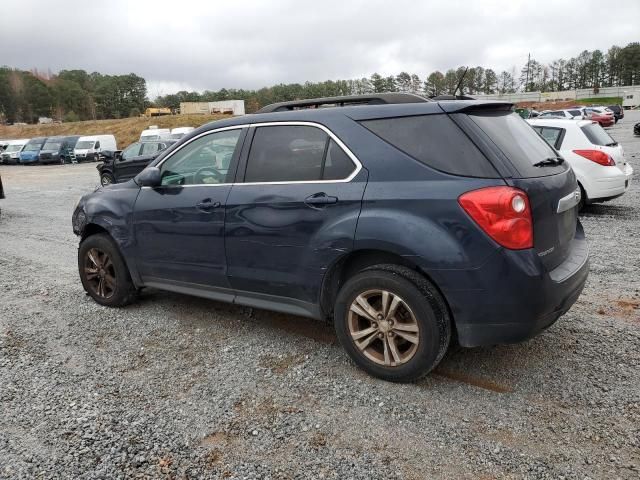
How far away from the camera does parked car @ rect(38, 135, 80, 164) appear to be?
116 feet

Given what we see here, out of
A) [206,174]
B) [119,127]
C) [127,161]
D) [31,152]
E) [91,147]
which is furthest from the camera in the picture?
[119,127]

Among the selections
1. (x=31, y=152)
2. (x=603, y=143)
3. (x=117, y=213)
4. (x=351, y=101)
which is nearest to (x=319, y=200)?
(x=351, y=101)

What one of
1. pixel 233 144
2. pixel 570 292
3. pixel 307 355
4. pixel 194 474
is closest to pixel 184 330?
pixel 307 355

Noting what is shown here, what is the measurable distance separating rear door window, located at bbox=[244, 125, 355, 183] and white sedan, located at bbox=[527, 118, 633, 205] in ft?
19.3

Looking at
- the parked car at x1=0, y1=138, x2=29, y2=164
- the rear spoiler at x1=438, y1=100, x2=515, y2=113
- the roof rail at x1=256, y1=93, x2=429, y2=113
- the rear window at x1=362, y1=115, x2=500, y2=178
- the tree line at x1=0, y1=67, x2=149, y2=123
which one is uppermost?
the tree line at x1=0, y1=67, x2=149, y2=123

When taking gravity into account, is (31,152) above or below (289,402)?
above

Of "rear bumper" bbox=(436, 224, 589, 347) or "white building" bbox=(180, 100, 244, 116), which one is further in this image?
"white building" bbox=(180, 100, 244, 116)

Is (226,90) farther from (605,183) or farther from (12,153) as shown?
(605,183)

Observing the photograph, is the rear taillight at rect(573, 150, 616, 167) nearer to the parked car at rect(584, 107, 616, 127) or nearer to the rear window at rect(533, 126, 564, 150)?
the rear window at rect(533, 126, 564, 150)

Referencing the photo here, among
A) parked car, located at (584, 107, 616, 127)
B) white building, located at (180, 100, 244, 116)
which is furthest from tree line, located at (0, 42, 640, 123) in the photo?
parked car, located at (584, 107, 616, 127)

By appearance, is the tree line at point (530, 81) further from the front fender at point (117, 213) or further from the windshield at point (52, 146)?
the front fender at point (117, 213)

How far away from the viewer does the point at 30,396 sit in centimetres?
340

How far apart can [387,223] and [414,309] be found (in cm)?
54

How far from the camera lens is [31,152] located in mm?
36812
